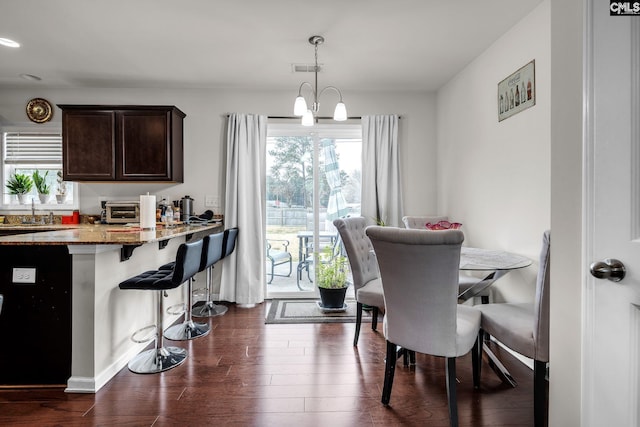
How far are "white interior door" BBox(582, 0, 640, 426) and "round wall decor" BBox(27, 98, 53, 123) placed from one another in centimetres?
496

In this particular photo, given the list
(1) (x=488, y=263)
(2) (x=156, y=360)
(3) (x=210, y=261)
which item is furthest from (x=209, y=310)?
(1) (x=488, y=263)

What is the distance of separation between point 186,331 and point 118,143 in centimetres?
219

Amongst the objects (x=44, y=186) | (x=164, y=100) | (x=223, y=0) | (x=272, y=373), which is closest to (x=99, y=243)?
(x=272, y=373)

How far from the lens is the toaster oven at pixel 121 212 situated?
3.67 metres

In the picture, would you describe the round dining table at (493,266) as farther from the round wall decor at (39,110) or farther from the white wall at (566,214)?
the round wall decor at (39,110)

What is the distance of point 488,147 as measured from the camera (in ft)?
9.61

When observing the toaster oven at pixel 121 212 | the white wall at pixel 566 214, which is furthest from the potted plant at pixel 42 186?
the white wall at pixel 566 214

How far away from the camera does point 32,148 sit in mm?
3910

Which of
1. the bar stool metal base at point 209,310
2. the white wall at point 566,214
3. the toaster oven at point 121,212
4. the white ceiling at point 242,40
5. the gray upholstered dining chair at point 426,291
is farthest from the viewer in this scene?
the toaster oven at point 121,212

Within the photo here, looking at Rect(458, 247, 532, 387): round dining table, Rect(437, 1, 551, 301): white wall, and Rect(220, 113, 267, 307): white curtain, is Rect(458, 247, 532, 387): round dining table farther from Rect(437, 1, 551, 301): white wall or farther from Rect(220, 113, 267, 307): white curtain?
Rect(220, 113, 267, 307): white curtain

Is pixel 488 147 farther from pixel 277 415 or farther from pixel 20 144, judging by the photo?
pixel 20 144

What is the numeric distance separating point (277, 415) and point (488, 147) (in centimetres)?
267

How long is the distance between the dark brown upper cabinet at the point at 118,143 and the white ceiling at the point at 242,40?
0.41 metres

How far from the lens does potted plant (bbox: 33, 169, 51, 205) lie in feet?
12.6
